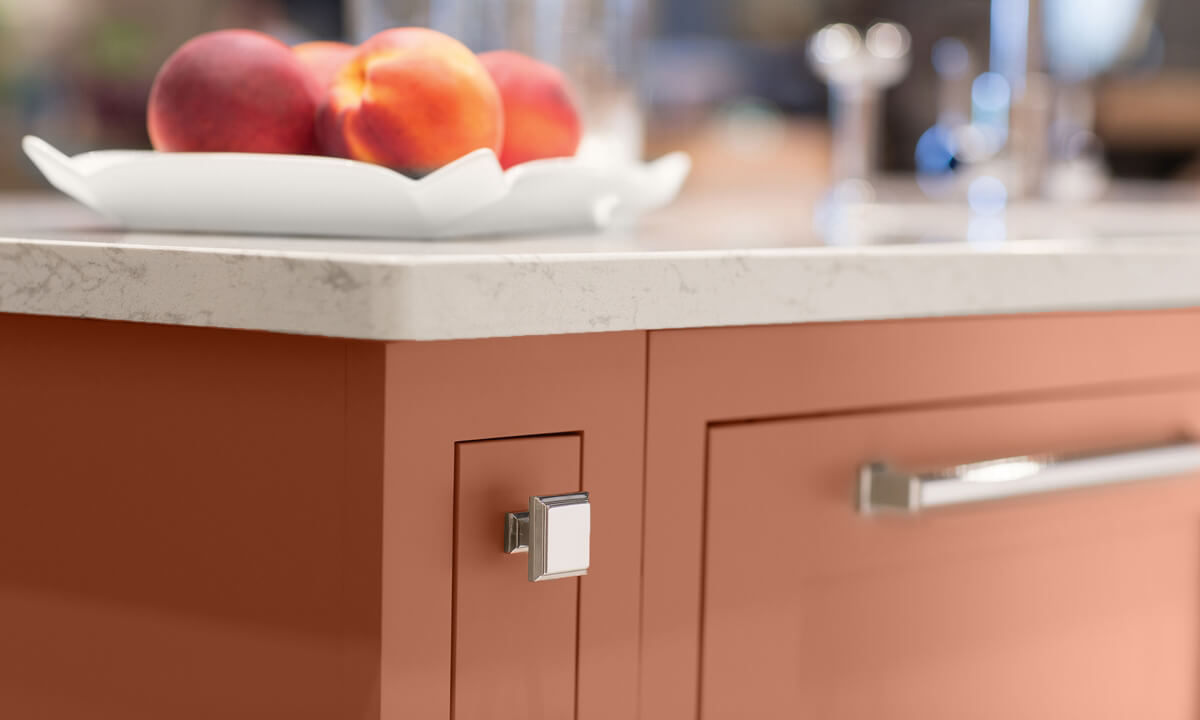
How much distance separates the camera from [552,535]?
0.45 m

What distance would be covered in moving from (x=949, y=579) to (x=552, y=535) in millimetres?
230

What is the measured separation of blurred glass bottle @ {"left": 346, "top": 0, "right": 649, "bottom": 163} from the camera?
814 mm

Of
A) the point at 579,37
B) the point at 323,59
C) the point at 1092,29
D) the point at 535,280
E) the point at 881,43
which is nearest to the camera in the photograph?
the point at 535,280

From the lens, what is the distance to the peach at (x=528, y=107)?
2.24 feet

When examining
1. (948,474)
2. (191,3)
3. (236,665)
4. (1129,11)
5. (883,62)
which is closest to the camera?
(236,665)

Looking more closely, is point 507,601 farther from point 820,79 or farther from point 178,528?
point 820,79

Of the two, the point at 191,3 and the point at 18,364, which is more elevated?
the point at 191,3

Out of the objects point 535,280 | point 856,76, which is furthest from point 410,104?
point 856,76

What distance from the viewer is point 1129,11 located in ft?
11.8

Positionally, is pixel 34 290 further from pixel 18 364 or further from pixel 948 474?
pixel 948 474

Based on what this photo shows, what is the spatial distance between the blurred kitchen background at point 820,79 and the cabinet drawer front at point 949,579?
42 centimetres

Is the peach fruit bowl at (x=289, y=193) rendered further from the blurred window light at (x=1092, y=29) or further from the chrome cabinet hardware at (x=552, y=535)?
the blurred window light at (x=1092, y=29)

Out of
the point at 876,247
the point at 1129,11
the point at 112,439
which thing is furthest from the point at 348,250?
the point at 1129,11

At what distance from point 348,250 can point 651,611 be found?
0.18 metres
